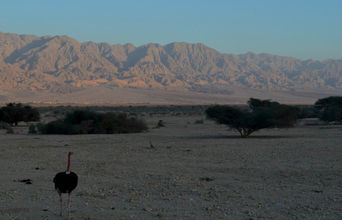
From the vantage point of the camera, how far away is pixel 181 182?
13.4 metres

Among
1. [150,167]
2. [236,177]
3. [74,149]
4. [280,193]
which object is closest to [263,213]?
[280,193]

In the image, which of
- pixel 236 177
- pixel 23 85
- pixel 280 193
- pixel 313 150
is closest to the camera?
pixel 280 193

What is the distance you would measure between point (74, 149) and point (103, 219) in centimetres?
1446

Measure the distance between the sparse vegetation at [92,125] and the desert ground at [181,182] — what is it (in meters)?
11.5

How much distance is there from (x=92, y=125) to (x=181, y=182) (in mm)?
22900

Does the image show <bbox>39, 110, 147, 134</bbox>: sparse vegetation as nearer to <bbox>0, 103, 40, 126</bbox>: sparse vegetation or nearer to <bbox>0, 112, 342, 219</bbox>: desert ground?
<bbox>0, 103, 40, 126</bbox>: sparse vegetation

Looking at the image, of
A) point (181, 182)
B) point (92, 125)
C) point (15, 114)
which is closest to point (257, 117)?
point (92, 125)

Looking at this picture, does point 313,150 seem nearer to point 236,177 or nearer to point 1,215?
point 236,177

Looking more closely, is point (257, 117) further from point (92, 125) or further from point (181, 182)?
point (181, 182)

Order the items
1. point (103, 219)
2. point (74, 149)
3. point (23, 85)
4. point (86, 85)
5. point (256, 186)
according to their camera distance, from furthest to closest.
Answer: point (86, 85) < point (23, 85) < point (74, 149) < point (256, 186) < point (103, 219)

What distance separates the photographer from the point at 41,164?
1772cm

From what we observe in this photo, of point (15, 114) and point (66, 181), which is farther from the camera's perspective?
point (15, 114)

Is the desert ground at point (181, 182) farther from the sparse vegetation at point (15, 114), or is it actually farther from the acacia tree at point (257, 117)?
the sparse vegetation at point (15, 114)

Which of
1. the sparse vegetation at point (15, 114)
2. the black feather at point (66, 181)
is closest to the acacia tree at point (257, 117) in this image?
the black feather at point (66, 181)
